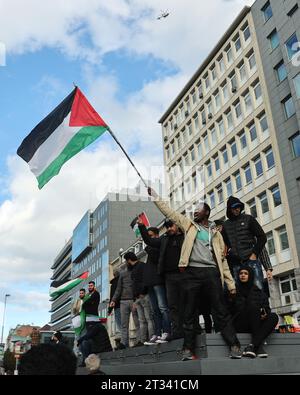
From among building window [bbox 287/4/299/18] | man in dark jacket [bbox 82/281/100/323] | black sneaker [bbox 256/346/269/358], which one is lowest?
black sneaker [bbox 256/346/269/358]

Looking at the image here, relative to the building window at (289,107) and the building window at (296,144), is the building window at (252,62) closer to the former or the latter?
the building window at (289,107)

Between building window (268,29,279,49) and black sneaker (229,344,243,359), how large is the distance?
101 ft

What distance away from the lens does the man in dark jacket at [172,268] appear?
6.11 metres

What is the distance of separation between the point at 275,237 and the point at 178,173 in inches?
784

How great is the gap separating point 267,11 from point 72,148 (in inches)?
1166

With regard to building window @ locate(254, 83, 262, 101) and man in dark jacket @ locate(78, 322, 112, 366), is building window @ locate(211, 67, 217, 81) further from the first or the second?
man in dark jacket @ locate(78, 322, 112, 366)

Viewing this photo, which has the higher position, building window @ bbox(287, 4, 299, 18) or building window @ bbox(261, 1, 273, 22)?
building window @ bbox(261, 1, 273, 22)

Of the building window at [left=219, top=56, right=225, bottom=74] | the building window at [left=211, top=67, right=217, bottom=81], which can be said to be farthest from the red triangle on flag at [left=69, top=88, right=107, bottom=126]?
the building window at [left=211, top=67, right=217, bottom=81]

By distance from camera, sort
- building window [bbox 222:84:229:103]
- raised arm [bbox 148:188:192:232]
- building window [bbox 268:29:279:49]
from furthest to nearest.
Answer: building window [bbox 222:84:229:103], building window [bbox 268:29:279:49], raised arm [bbox 148:188:192:232]

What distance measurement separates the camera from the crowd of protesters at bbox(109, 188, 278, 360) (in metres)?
5.11

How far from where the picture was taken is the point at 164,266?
6555 millimetres

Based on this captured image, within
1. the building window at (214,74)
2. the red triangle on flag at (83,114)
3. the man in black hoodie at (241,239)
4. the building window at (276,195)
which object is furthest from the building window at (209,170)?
the man in black hoodie at (241,239)

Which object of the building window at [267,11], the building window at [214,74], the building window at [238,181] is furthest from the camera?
the building window at [214,74]
